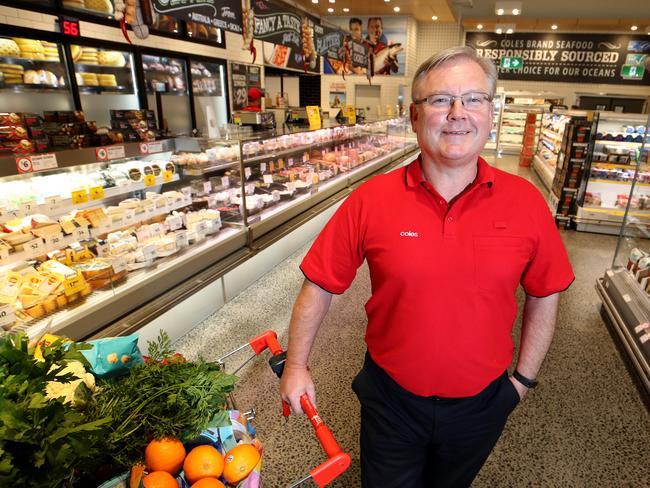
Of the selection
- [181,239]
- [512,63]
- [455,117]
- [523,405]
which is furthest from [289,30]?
[512,63]

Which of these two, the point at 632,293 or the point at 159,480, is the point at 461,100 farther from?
the point at 632,293

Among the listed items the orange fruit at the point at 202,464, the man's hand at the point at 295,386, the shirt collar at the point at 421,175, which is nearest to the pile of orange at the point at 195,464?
the orange fruit at the point at 202,464

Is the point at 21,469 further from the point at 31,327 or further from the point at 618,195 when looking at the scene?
the point at 618,195

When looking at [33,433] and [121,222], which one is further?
[121,222]

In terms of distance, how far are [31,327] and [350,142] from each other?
19.0 ft

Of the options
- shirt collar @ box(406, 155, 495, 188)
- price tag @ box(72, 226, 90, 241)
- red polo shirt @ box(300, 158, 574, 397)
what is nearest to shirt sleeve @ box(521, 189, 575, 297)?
red polo shirt @ box(300, 158, 574, 397)

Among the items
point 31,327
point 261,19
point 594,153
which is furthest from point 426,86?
point 594,153

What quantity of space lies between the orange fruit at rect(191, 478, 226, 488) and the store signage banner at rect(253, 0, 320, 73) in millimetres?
4490

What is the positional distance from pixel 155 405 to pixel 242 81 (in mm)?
9710

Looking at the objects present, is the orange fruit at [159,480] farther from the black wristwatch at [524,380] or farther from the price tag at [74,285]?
the price tag at [74,285]

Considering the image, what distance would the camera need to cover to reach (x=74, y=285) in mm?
2494

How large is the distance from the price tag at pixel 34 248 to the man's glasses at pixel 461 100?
7.80 feet

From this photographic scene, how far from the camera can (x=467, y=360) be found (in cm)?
138

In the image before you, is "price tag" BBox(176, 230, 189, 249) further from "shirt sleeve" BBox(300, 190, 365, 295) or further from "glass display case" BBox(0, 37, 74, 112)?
"glass display case" BBox(0, 37, 74, 112)
